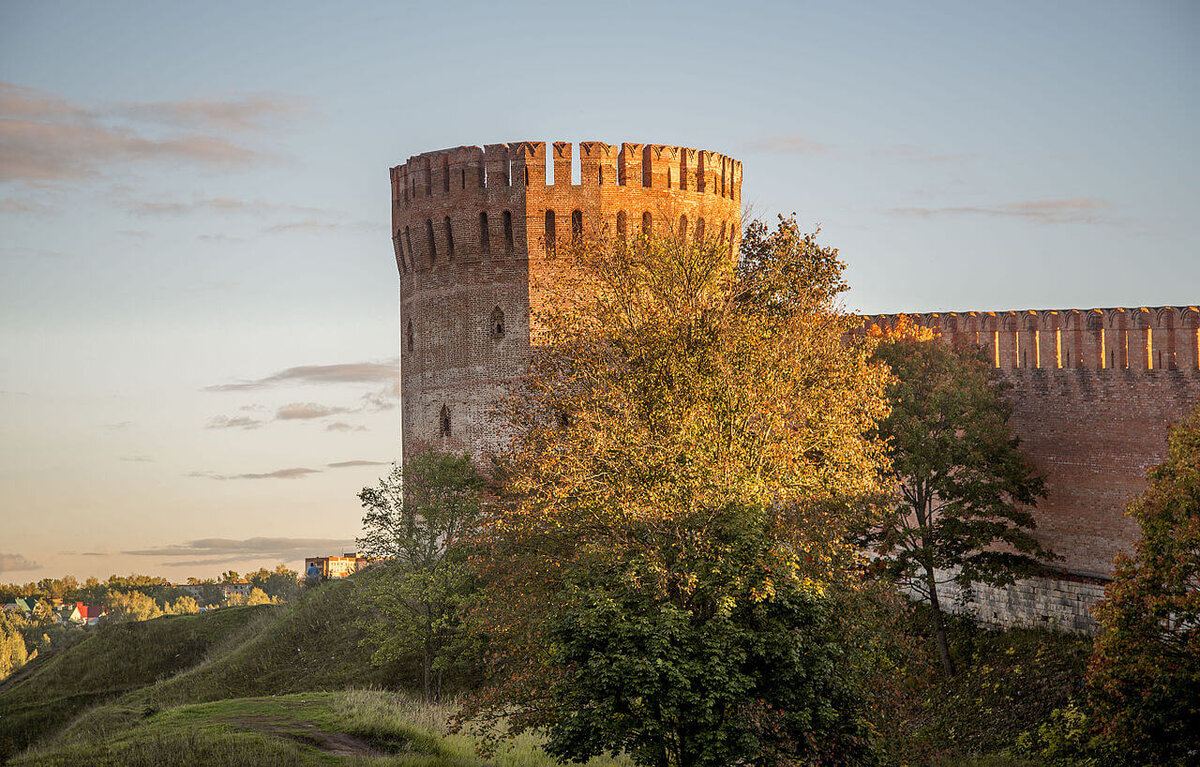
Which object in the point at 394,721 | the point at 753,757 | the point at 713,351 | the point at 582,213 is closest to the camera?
the point at 753,757

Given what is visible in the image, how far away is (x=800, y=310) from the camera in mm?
22109

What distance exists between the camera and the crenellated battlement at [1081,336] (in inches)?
1138

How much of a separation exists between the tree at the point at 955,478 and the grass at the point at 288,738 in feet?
37.3

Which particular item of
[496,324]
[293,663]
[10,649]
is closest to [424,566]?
[293,663]

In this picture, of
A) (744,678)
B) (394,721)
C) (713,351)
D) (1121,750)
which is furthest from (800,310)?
(394,721)

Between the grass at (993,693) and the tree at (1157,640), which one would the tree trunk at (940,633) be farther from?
the tree at (1157,640)

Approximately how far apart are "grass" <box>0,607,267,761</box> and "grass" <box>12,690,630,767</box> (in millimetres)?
13235

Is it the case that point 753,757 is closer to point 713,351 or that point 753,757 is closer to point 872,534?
point 713,351

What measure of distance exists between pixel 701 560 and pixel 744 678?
196cm

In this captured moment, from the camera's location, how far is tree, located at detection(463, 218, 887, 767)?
57.0 ft

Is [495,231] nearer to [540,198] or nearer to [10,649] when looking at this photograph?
[540,198]

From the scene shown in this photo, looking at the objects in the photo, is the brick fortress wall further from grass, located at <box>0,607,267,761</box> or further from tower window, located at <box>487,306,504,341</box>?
grass, located at <box>0,607,267,761</box>

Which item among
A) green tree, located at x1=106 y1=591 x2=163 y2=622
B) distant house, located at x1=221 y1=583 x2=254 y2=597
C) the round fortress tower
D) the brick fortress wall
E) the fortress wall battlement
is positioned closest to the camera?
the brick fortress wall

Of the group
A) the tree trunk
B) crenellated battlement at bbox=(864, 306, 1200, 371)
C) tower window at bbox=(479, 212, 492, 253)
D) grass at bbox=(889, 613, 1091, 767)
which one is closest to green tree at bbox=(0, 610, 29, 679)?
tower window at bbox=(479, 212, 492, 253)
